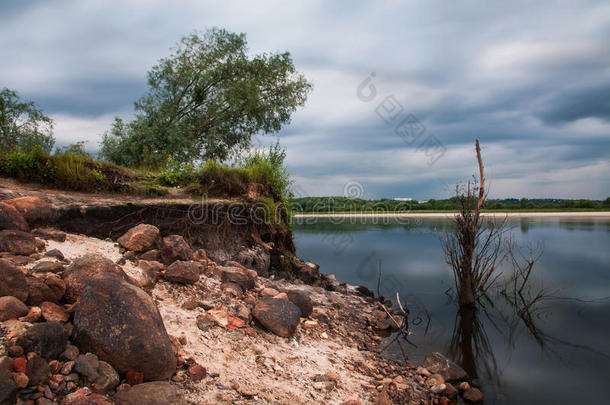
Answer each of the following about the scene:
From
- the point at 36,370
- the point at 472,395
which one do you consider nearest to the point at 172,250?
the point at 36,370

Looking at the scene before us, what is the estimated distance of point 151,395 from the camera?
2.43 meters

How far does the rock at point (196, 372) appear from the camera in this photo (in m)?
2.92

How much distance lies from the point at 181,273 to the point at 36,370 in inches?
96.8

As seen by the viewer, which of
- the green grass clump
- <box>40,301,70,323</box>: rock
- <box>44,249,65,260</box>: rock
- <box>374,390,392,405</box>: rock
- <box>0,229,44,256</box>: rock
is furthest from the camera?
the green grass clump

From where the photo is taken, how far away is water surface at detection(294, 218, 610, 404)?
240 inches

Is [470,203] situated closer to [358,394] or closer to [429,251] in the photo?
[358,394]

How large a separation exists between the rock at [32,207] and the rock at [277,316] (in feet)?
12.2

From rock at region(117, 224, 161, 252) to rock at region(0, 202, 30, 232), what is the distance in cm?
126

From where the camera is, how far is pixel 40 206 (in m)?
5.02

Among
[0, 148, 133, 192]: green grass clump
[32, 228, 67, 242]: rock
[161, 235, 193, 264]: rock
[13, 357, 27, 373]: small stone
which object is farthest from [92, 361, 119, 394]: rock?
[0, 148, 133, 192]: green grass clump

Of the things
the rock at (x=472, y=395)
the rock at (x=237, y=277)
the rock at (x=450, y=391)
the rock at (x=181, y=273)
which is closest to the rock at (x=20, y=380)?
the rock at (x=181, y=273)

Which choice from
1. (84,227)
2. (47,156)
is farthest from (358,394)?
(47,156)

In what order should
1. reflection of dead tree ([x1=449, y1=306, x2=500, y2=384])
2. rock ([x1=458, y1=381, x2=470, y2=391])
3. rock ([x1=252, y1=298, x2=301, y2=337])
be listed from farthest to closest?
reflection of dead tree ([x1=449, y1=306, x2=500, y2=384])
rock ([x1=458, y1=381, x2=470, y2=391])
rock ([x1=252, y1=298, x2=301, y2=337])

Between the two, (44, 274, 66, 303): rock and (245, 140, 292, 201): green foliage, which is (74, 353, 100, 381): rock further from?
(245, 140, 292, 201): green foliage
